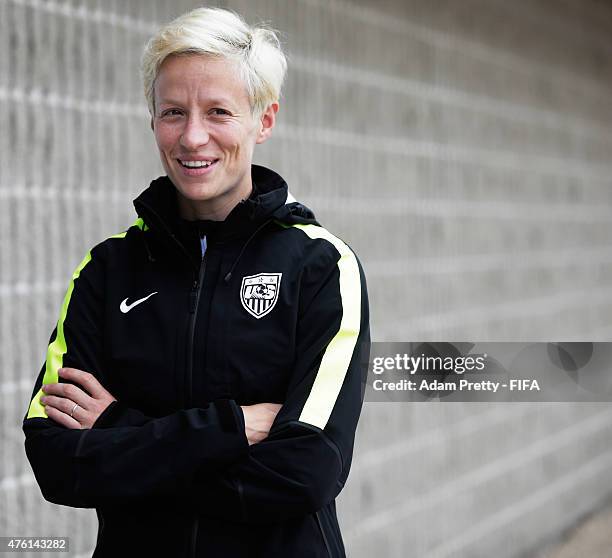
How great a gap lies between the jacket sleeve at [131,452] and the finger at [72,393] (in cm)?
6

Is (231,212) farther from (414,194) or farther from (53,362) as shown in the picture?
(414,194)

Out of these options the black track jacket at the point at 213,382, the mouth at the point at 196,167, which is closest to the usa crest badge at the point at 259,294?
the black track jacket at the point at 213,382

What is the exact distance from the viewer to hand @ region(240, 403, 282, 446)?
7.37ft

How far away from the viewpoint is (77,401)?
2.33 meters

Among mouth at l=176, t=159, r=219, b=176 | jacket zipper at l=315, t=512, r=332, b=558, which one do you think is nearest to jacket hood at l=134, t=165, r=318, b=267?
mouth at l=176, t=159, r=219, b=176

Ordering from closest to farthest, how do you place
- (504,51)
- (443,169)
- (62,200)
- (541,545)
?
(62,200) → (443,169) → (504,51) → (541,545)

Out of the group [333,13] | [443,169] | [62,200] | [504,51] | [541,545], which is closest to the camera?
[62,200]

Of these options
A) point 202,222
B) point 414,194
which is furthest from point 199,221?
point 414,194

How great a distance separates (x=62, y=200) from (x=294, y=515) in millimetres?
1591

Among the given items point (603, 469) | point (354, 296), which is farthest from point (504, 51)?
point (354, 296)

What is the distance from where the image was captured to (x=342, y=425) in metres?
2.29

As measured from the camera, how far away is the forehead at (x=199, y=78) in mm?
2262

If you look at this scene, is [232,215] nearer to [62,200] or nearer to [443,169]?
[62,200]

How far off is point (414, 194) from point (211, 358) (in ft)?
10.7
